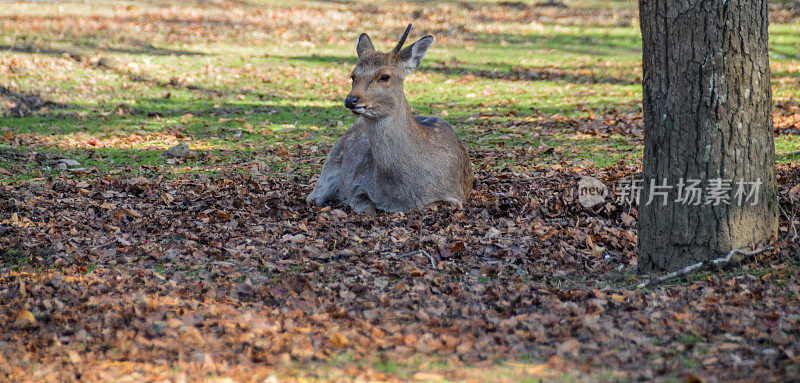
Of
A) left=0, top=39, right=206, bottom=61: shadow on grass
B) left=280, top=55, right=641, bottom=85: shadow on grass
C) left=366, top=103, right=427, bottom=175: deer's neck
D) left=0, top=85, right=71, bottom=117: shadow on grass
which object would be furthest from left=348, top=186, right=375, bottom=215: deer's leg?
left=0, top=39, right=206, bottom=61: shadow on grass

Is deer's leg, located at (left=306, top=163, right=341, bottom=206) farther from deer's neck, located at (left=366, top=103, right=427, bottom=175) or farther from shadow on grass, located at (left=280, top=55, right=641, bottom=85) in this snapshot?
shadow on grass, located at (left=280, top=55, right=641, bottom=85)

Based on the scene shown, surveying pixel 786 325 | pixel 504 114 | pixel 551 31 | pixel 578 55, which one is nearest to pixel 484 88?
pixel 504 114

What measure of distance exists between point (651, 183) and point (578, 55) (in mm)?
14886

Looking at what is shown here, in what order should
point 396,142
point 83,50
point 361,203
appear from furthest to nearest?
point 83,50, point 361,203, point 396,142

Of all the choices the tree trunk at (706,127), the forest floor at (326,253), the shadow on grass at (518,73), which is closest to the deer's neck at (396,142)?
the forest floor at (326,253)

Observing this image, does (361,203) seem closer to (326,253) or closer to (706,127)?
(326,253)

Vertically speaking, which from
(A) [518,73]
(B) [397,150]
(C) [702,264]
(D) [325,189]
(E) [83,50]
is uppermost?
(E) [83,50]

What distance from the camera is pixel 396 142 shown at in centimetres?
802

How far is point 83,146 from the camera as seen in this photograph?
39.4 ft

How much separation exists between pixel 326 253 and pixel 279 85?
11.6 metres

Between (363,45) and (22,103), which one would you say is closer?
(363,45)

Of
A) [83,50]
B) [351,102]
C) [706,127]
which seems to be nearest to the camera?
[706,127]

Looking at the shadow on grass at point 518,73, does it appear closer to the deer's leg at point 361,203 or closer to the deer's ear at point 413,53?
the deer's ear at point 413,53

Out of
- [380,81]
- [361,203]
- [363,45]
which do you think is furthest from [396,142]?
[363,45]
